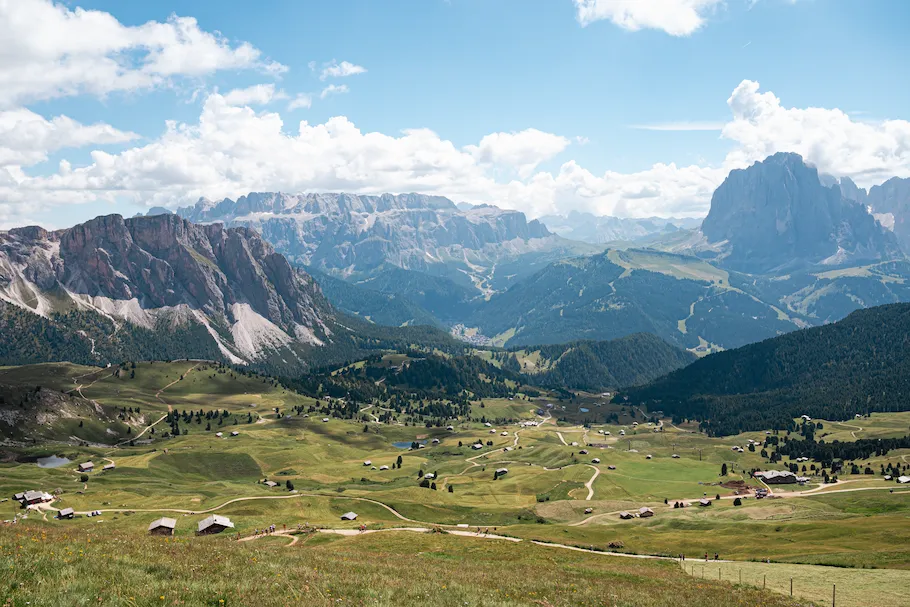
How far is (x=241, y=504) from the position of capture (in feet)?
465

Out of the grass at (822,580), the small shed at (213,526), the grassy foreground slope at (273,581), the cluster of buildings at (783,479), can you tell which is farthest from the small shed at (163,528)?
the cluster of buildings at (783,479)

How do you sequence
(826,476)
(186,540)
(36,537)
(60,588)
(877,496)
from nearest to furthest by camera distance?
(60,588) → (36,537) → (186,540) → (877,496) → (826,476)

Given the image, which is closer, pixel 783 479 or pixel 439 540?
pixel 439 540

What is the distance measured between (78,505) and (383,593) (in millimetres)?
145961

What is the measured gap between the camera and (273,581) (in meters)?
35.2

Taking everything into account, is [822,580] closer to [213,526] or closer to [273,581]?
[273,581]

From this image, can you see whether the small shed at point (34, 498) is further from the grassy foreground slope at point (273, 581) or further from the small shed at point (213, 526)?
the grassy foreground slope at point (273, 581)

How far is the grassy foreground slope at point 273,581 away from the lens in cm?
Answer: 2938

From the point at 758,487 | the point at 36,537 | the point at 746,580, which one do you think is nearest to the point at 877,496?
the point at 758,487

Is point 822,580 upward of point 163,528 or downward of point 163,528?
upward

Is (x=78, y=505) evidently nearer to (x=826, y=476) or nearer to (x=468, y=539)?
(x=468, y=539)

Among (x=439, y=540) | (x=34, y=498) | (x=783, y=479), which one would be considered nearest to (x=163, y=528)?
(x=439, y=540)

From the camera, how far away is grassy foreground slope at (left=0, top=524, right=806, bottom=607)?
96.4ft

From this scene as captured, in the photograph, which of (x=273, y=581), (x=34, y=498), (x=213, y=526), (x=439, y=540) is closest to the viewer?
(x=273, y=581)
